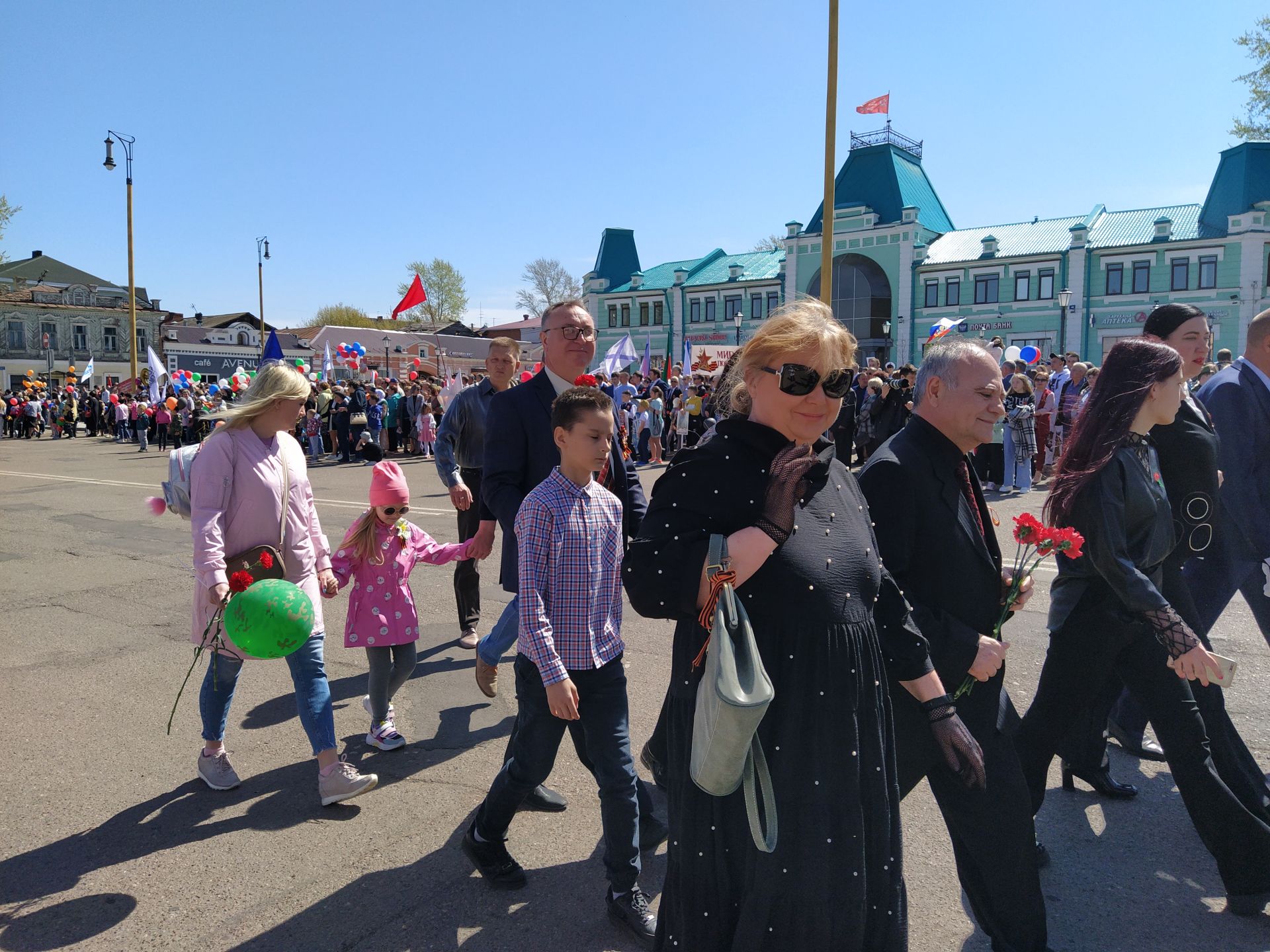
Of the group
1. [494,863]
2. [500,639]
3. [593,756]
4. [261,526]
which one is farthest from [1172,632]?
[261,526]

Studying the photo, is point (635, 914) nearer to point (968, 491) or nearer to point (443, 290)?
point (968, 491)

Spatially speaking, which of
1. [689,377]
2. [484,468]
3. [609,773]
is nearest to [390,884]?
[609,773]

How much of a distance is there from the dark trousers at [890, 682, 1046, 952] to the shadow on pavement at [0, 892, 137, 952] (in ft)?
8.56

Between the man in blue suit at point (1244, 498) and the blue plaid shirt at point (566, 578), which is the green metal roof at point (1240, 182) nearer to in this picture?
the man in blue suit at point (1244, 498)

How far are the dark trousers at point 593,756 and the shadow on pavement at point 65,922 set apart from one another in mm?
1241

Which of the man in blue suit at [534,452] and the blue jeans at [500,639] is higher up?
the man in blue suit at [534,452]

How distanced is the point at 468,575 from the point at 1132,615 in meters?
4.22

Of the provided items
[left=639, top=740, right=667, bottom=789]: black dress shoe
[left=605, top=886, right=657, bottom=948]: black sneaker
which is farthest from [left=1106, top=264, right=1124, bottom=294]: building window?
[left=605, top=886, right=657, bottom=948]: black sneaker

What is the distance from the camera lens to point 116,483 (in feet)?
54.0

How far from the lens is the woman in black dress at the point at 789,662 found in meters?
1.86

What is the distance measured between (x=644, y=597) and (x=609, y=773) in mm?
1151

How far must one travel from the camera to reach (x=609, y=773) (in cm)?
281

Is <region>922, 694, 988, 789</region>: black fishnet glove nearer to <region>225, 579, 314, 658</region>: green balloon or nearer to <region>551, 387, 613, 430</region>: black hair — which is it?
<region>551, 387, 613, 430</region>: black hair

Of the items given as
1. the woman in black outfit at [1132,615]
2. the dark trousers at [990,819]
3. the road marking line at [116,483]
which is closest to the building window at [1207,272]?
the road marking line at [116,483]
